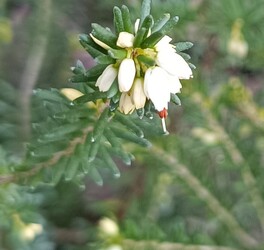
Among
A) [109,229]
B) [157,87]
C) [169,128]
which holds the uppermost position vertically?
[169,128]

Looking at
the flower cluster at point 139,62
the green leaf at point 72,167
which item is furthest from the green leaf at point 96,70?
the green leaf at point 72,167

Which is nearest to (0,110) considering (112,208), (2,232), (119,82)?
(2,232)

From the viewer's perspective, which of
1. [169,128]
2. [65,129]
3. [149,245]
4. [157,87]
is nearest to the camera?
[157,87]

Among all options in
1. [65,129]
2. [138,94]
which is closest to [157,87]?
[138,94]

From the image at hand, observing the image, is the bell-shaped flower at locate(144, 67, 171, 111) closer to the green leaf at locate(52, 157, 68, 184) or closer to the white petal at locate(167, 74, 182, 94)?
the white petal at locate(167, 74, 182, 94)

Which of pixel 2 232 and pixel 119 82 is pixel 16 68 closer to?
pixel 2 232

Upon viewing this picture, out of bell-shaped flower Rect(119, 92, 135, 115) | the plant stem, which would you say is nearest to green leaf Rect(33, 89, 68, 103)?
bell-shaped flower Rect(119, 92, 135, 115)

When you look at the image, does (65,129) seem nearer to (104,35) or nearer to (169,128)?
(104,35)
